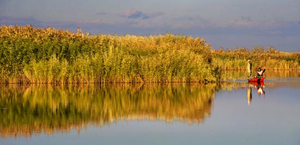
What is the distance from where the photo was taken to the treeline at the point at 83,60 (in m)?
29.9

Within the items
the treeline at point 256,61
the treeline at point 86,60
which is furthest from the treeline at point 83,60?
the treeline at point 256,61

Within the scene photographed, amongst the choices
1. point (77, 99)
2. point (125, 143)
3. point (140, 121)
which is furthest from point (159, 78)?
point (125, 143)

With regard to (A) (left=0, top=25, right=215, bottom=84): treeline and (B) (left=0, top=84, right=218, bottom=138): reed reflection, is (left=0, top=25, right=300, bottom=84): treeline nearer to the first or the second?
(A) (left=0, top=25, right=215, bottom=84): treeline

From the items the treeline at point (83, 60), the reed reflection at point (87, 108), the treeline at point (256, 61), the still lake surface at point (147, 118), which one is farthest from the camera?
the treeline at point (256, 61)

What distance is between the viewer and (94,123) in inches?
573

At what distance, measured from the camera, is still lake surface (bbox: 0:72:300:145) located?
39.7 feet

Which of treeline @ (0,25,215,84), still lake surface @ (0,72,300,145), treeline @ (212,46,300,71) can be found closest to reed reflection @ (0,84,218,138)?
still lake surface @ (0,72,300,145)

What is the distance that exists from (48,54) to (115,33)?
6.63m

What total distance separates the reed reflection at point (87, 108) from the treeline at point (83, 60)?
4.51 meters

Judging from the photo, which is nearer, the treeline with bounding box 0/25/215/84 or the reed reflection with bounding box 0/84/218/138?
the reed reflection with bounding box 0/84/218/138

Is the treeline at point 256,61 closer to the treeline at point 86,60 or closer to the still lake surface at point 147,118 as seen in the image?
the treeline at point 86,60

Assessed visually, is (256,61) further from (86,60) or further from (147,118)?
(147,118)

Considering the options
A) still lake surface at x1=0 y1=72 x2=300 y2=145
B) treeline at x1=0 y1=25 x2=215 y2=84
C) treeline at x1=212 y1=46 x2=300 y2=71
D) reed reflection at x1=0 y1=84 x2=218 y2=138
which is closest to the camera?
still lake surface at x1=0 y1=72 x2=300 y2=145

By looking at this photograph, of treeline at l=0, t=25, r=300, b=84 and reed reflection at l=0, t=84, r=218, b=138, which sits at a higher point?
treeline at l=0, t=25, r=300, b=84
